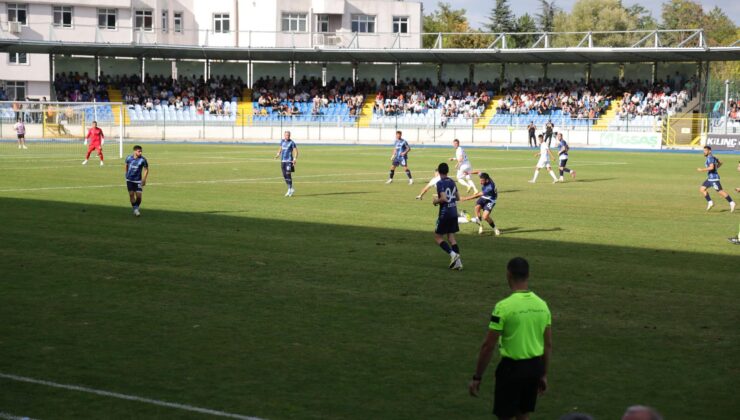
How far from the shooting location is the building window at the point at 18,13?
76.5 metres

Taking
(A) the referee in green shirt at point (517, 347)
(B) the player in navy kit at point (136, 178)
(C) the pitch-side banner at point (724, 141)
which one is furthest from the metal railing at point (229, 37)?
(A) the referee in green shirt at point (517, 347)

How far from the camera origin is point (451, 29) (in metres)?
130

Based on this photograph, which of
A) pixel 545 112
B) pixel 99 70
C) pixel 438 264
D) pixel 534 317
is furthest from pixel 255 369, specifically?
pixel 99 70

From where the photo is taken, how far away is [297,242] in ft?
63.9

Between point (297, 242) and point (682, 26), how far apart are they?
141 m

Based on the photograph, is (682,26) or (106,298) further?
(682,26)

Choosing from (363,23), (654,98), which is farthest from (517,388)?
(363,23)

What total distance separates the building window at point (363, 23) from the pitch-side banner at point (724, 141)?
124 feet

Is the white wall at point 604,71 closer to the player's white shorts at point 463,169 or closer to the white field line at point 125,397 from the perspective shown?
the player's white shorts at point 463,169

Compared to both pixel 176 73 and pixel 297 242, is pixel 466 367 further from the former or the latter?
pixel 176 73

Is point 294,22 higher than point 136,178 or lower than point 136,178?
higher

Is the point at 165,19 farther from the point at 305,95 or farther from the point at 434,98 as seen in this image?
the point at 434,98

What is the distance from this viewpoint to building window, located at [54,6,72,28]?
78312mm

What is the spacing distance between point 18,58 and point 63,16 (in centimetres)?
533
